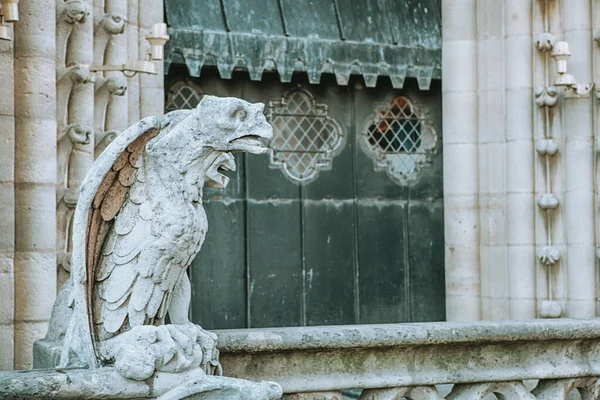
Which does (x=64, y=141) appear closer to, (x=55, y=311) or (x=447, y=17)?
(x=55, y=311)

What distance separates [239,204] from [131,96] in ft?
5.98

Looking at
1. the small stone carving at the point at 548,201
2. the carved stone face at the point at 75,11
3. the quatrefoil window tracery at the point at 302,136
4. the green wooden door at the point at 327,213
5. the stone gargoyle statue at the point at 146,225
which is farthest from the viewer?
the quatrefoil window tracery at the point at 302,136

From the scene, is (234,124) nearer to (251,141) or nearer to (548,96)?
(251,141)

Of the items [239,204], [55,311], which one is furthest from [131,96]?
[55,311]

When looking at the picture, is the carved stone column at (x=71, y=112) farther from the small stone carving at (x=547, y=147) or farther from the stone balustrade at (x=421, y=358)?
the small stone carving at (x=547, y=147)

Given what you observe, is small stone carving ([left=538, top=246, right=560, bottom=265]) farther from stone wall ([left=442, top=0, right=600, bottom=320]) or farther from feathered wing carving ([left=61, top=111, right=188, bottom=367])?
feathered wing carving ([left=61, top=111, right=188, bottom=367])

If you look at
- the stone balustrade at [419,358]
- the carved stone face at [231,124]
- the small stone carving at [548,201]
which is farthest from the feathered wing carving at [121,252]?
the small stone carving at [548,201]

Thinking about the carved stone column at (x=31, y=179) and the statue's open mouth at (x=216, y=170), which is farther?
the carved stone column at (x=31, y=179)

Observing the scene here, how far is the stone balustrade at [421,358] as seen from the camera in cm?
704

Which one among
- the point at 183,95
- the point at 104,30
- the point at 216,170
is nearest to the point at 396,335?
the point at 216,170

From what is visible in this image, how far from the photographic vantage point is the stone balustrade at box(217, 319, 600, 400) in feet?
23.1

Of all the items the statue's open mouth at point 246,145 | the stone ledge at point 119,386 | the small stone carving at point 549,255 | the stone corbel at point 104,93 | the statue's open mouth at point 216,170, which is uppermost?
the stone corbel at point 104,93

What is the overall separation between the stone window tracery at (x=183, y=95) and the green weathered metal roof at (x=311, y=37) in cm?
29

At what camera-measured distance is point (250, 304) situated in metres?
11.6
